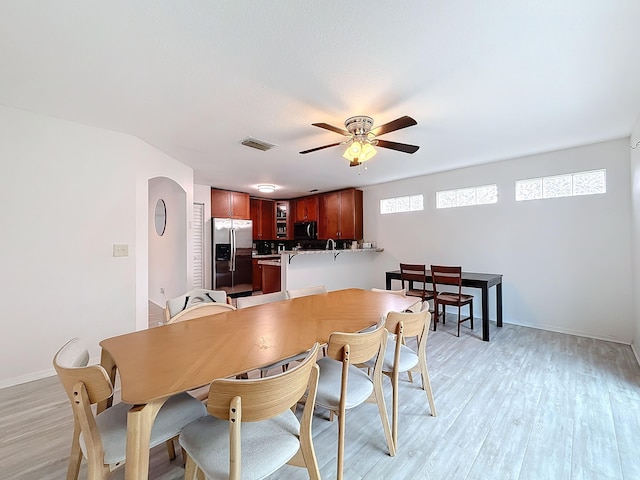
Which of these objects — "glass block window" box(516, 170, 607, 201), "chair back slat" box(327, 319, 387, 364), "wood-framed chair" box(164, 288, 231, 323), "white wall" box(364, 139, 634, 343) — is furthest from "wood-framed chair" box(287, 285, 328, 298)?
"glass block window" box(516, 170, 607, 201)

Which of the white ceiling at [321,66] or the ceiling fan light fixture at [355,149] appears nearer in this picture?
the white ceiling at [321,66]

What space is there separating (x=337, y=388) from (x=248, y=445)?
574mm

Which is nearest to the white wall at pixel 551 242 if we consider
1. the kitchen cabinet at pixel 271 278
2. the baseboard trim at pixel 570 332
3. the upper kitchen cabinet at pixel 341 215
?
the baseboard trim at pixel 570 332

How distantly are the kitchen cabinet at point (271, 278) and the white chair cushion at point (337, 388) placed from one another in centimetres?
300

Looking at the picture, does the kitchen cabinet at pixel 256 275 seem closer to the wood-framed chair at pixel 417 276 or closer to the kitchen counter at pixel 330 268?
the kitchen counter at pixel 330 268

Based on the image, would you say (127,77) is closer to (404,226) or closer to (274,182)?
(274,182)

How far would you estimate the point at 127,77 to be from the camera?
76.8 inches

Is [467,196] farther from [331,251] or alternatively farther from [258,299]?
[258,299]

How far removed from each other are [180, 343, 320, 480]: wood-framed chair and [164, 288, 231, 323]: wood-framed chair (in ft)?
3.34

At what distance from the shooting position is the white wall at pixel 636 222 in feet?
9.04

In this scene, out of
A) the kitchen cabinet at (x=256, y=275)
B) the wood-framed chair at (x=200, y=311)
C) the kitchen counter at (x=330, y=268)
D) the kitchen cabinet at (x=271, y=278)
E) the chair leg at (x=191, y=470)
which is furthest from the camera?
the kitchen cabinet at (x=256, y=275)

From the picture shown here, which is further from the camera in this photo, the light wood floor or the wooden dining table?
the light wood floor

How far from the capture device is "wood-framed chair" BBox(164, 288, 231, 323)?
6.86ft

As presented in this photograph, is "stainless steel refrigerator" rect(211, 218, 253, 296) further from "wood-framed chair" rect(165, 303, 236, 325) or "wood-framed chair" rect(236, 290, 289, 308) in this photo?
"wood-framed chair" rect(165, 303, 236, 325)
